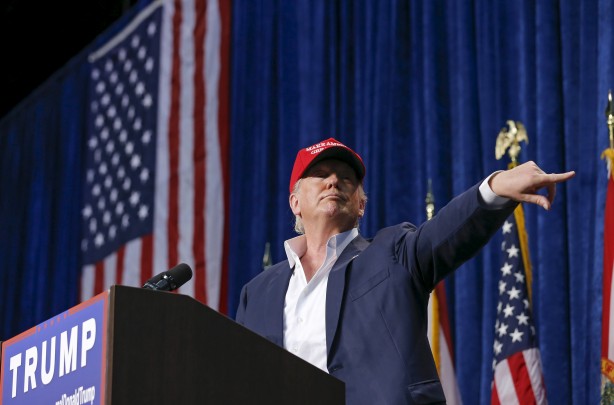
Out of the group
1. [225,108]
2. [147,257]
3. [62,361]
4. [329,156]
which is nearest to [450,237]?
[329,156]

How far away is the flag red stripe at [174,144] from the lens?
21.2 feet

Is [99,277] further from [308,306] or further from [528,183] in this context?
[528,183]

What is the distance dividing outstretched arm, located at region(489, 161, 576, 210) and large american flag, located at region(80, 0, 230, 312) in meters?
4.11

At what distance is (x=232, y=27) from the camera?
21.6ft

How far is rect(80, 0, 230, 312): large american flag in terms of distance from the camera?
6352mm

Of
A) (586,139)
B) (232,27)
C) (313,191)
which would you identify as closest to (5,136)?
(232,27)

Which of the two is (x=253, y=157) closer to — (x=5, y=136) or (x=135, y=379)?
(x=5, y=136)

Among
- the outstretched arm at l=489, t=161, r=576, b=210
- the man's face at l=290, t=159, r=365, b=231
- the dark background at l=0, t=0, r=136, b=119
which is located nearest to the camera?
the outstretched arm at l=489, t=161, r=576, b=210

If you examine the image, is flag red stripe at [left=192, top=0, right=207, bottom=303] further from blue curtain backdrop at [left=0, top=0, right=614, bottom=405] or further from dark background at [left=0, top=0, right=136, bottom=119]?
dark background at [left=0, top=0, right=136, bottom=119]

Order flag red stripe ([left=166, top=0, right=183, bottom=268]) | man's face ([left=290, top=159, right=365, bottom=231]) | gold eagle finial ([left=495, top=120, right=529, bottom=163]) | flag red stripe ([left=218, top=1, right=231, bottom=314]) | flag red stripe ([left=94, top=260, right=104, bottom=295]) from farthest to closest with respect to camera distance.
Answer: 1. flag red stripe ([left=94, top=260, right=104, bottom=295])
2. flag red stripe ([left=166, top=0, right=183, bottom=268])
3. flag red stripe ([left=218, top=1, right=231, bottom=314])
4. gold eagle finial ([left=495, top=120, right=529, bottom=163])
5. man's face ([left=290, top=159, right=365, bottom=231])

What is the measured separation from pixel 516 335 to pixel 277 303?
1.72 meters

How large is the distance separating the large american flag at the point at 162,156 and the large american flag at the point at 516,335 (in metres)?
2.31

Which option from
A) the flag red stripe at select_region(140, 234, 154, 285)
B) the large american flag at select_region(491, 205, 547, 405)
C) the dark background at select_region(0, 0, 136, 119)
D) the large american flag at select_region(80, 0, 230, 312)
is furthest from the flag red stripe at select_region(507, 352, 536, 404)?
the dark background at select_region(0, 0, 136, 119)

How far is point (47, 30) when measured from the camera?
27.3 ft
